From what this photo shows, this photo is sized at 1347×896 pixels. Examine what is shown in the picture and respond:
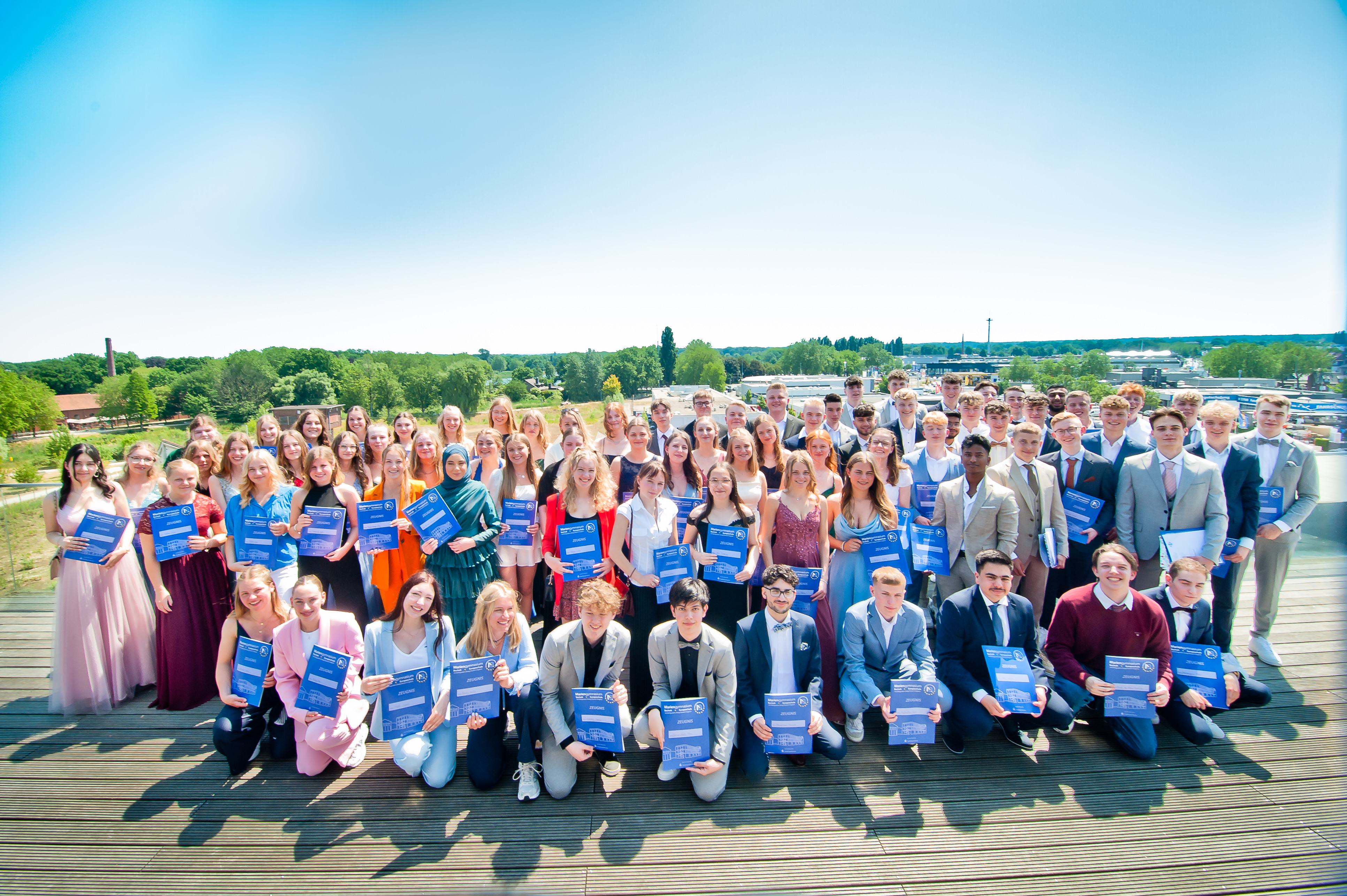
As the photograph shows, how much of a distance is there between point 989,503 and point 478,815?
5.05m

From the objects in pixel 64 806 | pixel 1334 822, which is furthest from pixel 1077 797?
pixel 64 806

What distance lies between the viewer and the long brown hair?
445 centimetres

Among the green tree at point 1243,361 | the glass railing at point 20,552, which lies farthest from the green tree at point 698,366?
the glass railing at point 20,552

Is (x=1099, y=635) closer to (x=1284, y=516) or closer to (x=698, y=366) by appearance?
(x=1284, y=516)

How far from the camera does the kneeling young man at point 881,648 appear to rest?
4.71 meters

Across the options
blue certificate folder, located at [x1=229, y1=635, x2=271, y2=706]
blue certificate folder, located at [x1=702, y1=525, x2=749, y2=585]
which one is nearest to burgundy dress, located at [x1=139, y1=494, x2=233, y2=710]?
blue certificate folder, located at [x1=229, y1=635, x2=271, y2=706]

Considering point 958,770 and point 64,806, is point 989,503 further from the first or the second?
point 64,806

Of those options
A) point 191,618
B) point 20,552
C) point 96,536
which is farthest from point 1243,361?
point 20,552

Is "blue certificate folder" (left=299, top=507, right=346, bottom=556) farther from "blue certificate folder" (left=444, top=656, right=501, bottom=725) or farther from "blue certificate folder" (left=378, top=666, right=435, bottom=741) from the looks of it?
"blue certificate folder" (left=444, top=656, right=501, bottom=725)

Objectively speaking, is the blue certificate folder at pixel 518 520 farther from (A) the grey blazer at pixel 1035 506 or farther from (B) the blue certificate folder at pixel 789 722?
(A) the grey blazer at pixel 1035 506

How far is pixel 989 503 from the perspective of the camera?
5.48 m

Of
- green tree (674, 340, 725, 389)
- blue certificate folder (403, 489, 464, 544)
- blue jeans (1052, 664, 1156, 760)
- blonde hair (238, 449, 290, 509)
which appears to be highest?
green tree (674, 340, 725, 389)

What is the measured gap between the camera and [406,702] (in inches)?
166

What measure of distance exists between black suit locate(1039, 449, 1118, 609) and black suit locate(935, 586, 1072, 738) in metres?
1.58
